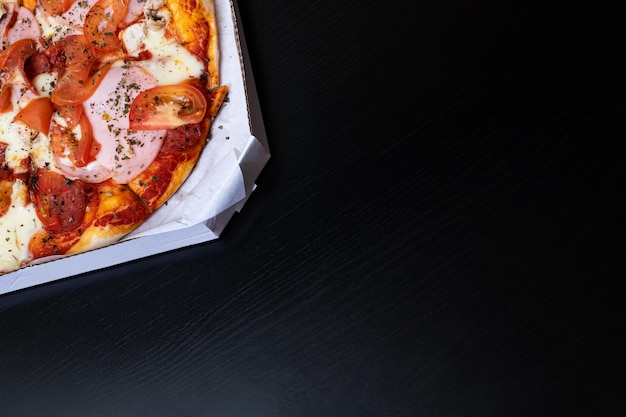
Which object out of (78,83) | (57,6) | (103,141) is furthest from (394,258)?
(57,6)

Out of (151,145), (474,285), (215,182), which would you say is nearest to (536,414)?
(474,285)

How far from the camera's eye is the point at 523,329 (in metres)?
1.15

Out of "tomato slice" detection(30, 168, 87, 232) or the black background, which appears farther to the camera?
"tomato slice" detection(30, 168, 87, 232)

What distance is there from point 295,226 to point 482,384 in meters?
0.45

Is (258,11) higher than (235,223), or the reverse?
(258,11)

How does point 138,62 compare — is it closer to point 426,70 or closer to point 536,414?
point 426,70

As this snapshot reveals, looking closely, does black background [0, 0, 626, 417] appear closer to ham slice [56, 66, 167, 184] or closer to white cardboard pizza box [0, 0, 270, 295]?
white cardboard pizza box [0, 0, 270, 295]

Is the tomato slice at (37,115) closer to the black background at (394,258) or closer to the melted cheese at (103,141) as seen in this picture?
the melted cheese at (103,141)

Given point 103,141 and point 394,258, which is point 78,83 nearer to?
point 103,141

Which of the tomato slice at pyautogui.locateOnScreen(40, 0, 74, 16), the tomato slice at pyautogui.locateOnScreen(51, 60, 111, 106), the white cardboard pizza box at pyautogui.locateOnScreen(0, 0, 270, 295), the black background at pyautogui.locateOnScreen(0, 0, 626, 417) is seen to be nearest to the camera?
the black background at pyautogui.locateOnScreen(0, 0, 626, 417)

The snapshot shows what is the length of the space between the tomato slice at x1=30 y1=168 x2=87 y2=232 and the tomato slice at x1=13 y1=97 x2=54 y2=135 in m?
0.11

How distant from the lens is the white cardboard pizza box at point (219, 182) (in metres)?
1.26

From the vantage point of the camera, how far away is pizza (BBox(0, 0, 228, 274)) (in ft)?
4.27

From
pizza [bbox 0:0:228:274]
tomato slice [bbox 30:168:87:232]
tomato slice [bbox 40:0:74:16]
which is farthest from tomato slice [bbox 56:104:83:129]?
tomato slice [bbox 40:0:74:16]
